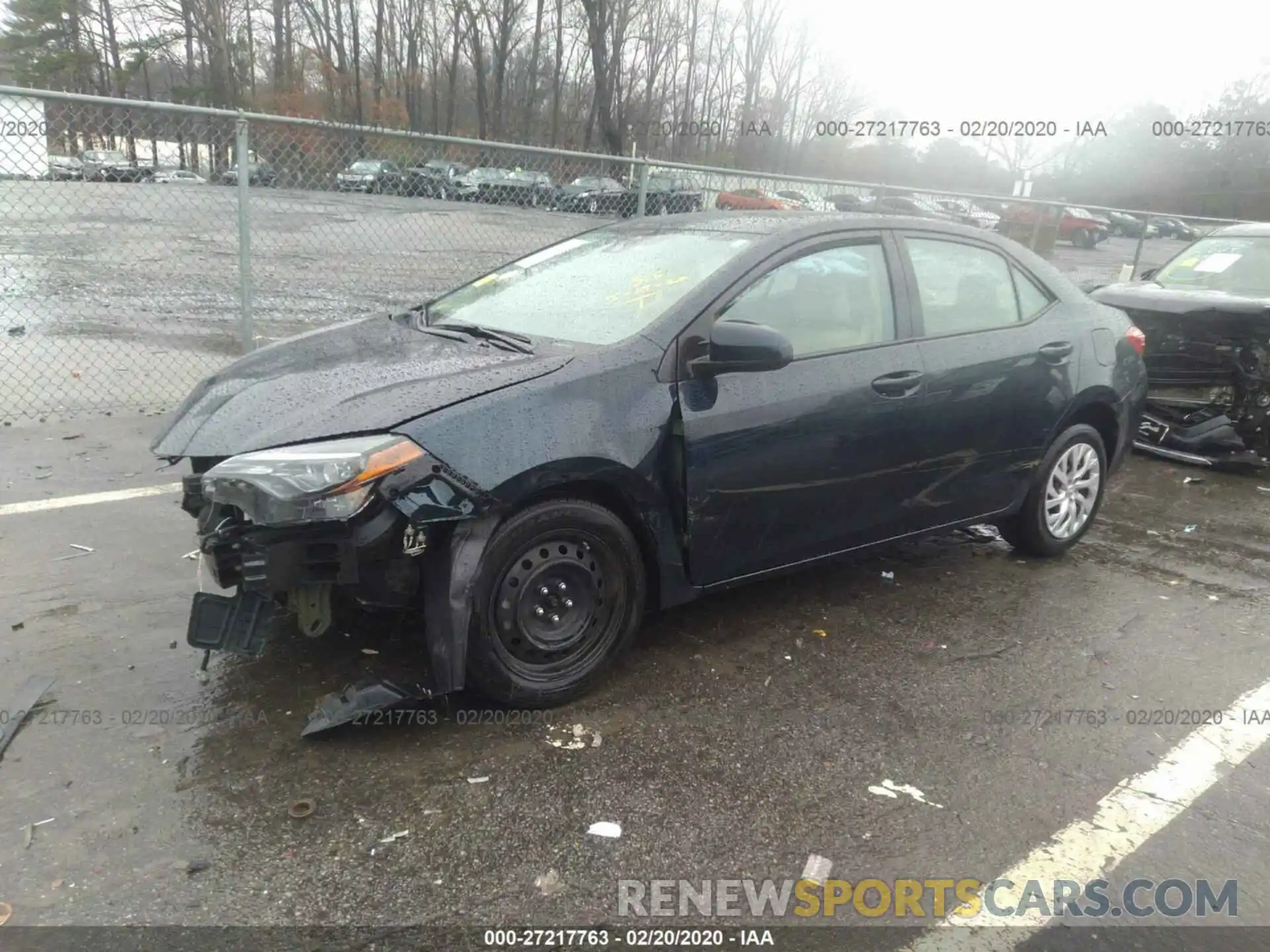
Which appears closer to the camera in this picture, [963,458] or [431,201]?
[963,458]

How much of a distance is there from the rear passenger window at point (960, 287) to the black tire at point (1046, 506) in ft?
2.47

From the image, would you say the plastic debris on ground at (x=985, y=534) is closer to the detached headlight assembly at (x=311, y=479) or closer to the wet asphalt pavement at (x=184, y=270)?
the detached headlight assembly at (x=311, y=479)

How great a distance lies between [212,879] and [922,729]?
2.25 metres

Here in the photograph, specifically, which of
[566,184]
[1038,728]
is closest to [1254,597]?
[1038,728]

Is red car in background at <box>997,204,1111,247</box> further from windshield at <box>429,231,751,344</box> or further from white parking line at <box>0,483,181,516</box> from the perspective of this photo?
white parking line at <box>0,483,181,516</box>

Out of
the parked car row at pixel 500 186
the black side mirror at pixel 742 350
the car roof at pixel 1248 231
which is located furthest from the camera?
the car roof at pixel 1248 231

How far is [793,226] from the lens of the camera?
3734mm

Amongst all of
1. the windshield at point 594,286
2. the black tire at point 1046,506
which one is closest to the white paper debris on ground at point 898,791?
the windshield at point 594,286

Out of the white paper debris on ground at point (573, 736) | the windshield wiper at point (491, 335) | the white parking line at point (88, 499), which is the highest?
the windshield wiper at point (491, 335)

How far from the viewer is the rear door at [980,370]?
3959mm

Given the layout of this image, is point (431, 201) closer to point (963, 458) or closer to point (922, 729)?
point (963, 458)

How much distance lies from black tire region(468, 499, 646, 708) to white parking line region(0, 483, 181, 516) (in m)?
2.89

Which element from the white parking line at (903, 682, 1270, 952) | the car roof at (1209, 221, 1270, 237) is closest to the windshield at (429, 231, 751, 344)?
the white parking line at (903, 682, 1270, 952)

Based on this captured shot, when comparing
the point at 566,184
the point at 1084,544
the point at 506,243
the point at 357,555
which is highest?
the point at 566,184
